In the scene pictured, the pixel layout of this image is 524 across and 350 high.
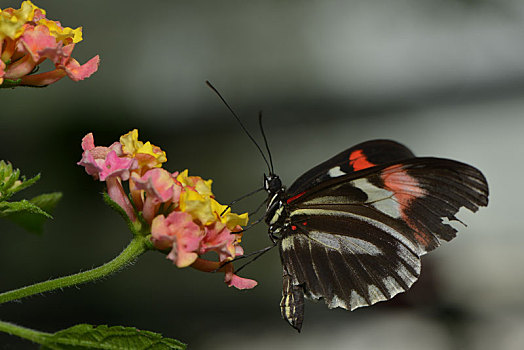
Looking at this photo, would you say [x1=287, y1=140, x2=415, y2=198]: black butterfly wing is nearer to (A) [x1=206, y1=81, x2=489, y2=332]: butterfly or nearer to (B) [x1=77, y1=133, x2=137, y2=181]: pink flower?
(A) [x1=206, y1=81, x2=489, y2=332]: butterfly

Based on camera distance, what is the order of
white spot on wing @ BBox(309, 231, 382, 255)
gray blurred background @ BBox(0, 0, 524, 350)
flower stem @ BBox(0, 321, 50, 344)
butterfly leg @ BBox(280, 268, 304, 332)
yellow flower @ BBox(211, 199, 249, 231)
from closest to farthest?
1. flower stem @ BBox(0, 321, 50, 344)
2. yellow flower @ BBox(211, 199, 249, 231)
3. butterfly leg @ BBox(280, 268, 304, 332)
4. white spot on wing @ BBox(309, 231, 382, 255)
5. gray blurred background @ BBox(0, 0, 524, 350)

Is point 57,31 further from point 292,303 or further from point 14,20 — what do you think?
point 292,303

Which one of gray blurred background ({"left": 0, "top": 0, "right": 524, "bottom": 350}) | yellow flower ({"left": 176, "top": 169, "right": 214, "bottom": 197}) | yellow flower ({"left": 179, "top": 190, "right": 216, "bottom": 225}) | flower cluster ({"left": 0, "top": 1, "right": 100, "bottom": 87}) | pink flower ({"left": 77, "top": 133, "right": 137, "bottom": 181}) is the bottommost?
gray blurred background ({"left": 0, "top": 0, "right": 524, "bottom": 350})

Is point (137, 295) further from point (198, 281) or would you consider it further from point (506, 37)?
point (506, 37)

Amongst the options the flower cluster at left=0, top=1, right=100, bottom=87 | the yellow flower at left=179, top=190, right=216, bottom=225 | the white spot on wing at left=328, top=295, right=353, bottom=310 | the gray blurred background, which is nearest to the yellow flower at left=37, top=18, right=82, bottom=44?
the flower cluster at left=0, top=1, right=100, bottom=87

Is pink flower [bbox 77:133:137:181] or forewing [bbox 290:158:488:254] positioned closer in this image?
pink flower [bbox 77:133:137:181]

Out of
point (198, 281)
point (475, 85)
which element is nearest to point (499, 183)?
point (475, 85)

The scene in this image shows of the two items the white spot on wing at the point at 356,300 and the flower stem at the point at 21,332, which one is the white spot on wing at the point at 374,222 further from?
the flower stem at the point at 21,332
